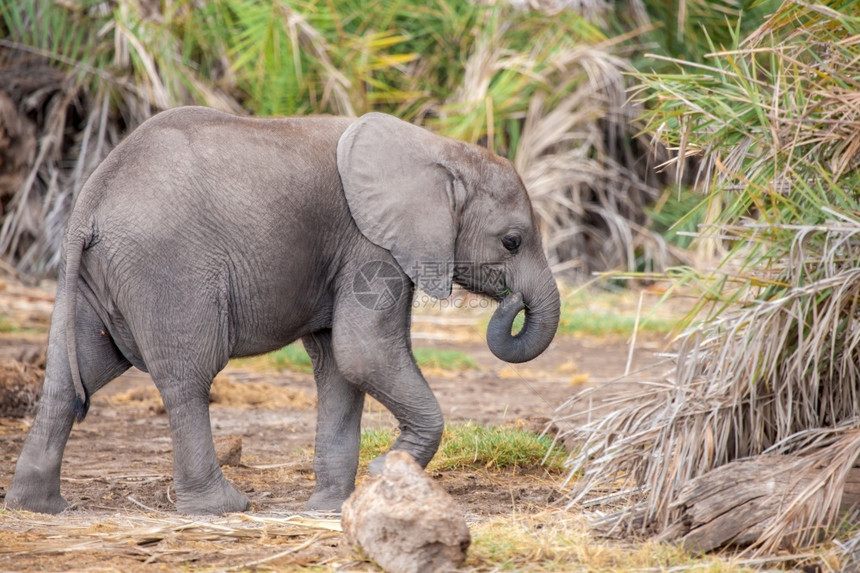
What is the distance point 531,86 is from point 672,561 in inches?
368

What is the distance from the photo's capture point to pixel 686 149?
4.62 m

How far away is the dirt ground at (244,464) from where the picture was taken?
405 cm

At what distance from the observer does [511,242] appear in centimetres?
556

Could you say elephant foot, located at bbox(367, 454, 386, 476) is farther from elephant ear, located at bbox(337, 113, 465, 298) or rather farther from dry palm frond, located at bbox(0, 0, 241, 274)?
dry palm frond, located at bbox(0, 0, 241, 274)

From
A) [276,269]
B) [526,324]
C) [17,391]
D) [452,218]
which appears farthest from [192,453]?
[17,391]

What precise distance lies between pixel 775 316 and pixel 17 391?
516 cm

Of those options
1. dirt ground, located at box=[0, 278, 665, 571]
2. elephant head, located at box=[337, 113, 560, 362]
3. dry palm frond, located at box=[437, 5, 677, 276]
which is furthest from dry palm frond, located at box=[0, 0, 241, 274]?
elephant head, located at box=[337, 113, 560, 362]

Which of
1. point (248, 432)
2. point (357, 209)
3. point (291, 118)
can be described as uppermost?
point (291, 118)

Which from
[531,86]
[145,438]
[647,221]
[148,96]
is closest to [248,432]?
[145,438]

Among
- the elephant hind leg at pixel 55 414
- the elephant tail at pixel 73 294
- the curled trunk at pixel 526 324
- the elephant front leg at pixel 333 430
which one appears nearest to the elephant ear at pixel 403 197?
the curled trunk at pixel 526 324

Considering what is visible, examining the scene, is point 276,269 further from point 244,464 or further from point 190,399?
point 244,464

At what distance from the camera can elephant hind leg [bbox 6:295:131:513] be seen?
4926 mm

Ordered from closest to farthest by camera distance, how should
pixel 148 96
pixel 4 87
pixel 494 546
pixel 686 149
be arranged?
pixel 494 546, pixel 686 149, pixel 148 96, pixel 4 87

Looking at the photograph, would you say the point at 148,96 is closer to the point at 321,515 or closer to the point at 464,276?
the point at 464,276
